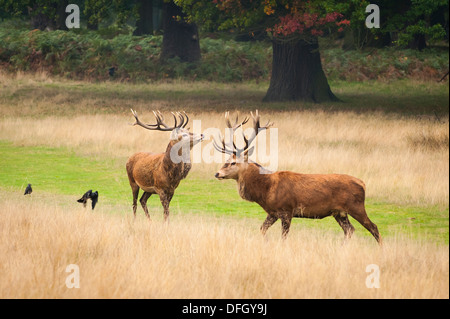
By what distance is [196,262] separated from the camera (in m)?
8.40

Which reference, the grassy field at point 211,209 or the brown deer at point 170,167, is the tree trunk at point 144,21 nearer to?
the grassy field at point 211,209

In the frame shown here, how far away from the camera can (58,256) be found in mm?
8727

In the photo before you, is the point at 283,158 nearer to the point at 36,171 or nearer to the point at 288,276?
the point at 36,171

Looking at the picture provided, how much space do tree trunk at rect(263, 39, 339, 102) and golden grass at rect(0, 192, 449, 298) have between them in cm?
1857

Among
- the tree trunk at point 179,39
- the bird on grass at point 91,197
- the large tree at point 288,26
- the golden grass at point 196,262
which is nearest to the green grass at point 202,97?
the large tree at point 288,26

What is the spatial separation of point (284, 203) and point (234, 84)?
25726 millimetres

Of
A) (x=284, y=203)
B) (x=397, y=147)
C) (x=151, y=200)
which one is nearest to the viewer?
(x=284, y=203)

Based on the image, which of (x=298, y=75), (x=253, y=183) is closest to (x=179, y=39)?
(x=298, y=75)

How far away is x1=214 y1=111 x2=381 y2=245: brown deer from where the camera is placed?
30.3ft

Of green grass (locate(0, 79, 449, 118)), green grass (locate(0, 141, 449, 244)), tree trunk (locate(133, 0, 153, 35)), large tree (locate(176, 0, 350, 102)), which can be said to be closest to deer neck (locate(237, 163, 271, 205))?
green grass (locate(0, 141, 449, 244))

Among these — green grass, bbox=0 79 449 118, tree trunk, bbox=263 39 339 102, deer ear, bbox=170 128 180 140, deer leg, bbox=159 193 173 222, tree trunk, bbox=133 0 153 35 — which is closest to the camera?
deer leg, bbox=159 193 173 222

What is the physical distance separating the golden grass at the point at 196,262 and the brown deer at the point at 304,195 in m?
0.31

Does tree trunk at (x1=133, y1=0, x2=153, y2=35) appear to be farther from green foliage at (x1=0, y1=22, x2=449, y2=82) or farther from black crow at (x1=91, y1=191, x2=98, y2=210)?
black crow at (x1=91, y1=191, x2=98, y2=210)

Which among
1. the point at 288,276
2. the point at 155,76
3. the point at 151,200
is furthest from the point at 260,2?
the point at 288,276
